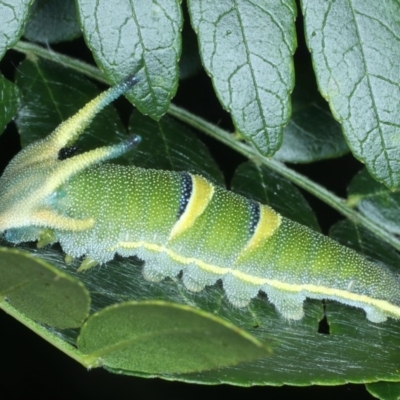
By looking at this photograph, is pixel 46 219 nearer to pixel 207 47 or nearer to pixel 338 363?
pixel 207 47

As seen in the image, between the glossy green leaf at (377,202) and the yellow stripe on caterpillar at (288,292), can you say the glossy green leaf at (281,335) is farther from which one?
the glossy green leaf at (377,202)

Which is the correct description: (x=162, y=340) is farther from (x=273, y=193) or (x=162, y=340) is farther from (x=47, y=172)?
(x=273, y=193)

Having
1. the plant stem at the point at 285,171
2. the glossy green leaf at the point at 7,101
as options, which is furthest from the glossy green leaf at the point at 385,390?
the glossy green leaf at the point at 7,101

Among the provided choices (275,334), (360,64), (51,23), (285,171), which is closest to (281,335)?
Answer: (275,334)

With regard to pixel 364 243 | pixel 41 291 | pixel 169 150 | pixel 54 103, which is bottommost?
pixel 364 243

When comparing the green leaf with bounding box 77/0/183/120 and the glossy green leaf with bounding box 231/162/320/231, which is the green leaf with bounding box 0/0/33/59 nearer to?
the green leaf with bounding box 77/0/183/120

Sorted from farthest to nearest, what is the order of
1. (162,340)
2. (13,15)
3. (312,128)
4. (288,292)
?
(312,128)
(288,292)
(13,15)
(162,340)
